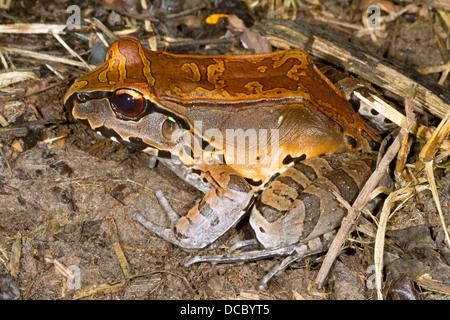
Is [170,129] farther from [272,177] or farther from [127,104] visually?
[272,177]

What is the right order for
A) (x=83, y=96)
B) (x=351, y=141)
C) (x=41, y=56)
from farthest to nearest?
1. (x=41, y=56)
2. (x=351, y=141)
3. (x=83, y=96)

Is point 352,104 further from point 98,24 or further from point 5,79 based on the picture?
point 5,79

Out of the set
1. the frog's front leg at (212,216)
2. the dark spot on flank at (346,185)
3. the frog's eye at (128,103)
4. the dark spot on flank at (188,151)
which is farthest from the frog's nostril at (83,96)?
the dark spot on flank at (346,185)

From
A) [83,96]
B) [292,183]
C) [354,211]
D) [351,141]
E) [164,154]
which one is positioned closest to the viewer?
[354,211]

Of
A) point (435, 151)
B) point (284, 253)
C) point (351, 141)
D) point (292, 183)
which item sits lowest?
point (284, 253)

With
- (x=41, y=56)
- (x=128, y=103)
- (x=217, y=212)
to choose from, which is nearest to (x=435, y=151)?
(x=217, y=212)

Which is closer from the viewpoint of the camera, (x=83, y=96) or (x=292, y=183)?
(x=83, y=96)

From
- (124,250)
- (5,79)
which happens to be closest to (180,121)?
(124,250)

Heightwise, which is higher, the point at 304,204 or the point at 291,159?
the point at 291,159
